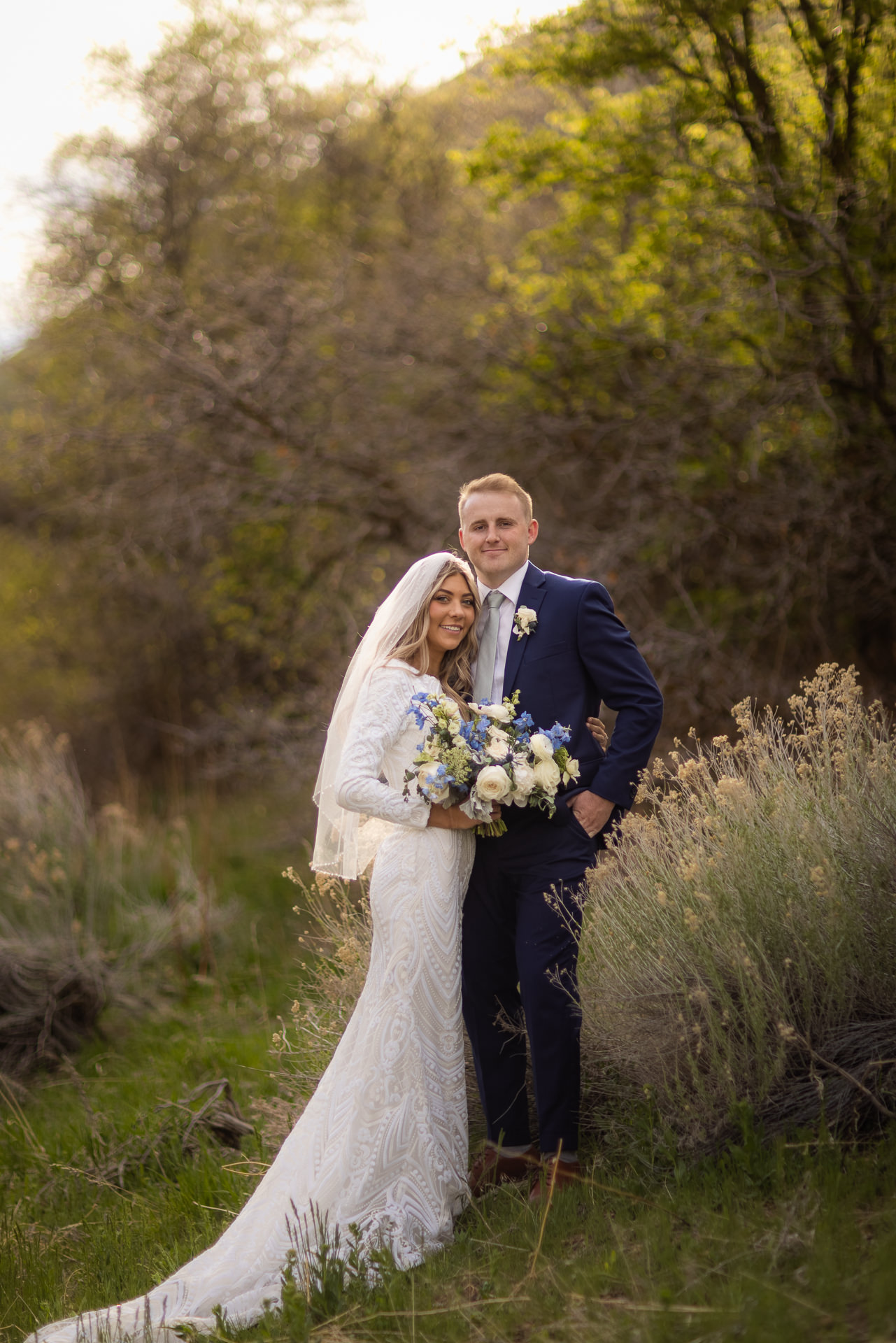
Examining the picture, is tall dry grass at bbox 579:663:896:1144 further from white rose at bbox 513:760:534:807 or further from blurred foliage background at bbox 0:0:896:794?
blurred foliage background at bbox 0:0:896:794

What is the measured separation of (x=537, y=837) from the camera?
3.91 m

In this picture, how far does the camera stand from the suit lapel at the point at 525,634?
4.09 metres

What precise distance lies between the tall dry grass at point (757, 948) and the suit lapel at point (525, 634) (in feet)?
2.02

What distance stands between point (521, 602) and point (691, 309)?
6365 mm

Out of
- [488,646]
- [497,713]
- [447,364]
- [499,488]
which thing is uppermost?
[447,364]

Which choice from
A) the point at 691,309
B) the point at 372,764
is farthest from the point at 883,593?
the point at 372,764

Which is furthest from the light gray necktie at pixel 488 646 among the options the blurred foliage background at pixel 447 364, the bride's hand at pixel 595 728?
the blurred foliage background at pixel 447 364

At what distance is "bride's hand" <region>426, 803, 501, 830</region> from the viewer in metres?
3.82

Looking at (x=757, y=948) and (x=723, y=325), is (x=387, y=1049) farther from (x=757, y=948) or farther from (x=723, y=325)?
(x=723, y=325)

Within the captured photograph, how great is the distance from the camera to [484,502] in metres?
4.15

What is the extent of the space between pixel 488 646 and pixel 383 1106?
1.65 metres

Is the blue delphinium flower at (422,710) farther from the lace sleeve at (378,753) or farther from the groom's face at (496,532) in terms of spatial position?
the groom's face at (496,532)

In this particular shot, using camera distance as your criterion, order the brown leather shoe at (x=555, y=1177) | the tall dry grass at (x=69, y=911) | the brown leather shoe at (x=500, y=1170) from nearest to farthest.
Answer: the brown leather shoe at (x=555, y=1177)
the brown leather shoe at (x=500, y=1170)
the tall dry grass at (x=69, y=911)

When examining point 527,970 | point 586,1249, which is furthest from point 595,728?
point 586,1249
